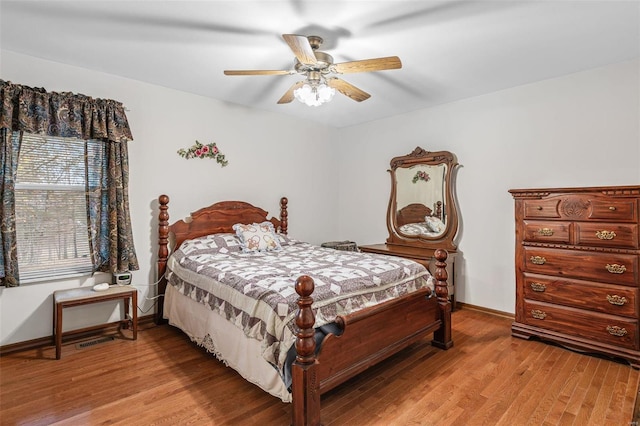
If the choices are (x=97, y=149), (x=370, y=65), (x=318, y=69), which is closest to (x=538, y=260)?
(x=370, y=65)

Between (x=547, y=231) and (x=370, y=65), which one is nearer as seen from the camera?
(x=370, y=65)

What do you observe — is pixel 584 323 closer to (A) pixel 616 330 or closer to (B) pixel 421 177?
(A) pixel 616 330

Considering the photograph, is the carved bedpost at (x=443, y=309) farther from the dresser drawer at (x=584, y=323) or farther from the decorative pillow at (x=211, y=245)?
the decorative pillow at (x=211, y=245)

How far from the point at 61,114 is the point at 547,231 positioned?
4.43 metres

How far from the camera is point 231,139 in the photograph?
419cm

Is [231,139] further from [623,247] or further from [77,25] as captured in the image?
[623,247]

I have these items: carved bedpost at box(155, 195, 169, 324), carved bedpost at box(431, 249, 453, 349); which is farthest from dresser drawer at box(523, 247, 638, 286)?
carved bedpost at box(155, 195, 169, 324)

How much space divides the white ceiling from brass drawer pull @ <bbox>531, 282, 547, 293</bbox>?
1.99m

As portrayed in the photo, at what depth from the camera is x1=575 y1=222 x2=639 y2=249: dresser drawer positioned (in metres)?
2.56

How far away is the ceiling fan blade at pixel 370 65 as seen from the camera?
223cm

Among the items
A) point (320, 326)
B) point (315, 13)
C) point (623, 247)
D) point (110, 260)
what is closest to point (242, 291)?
point (320, 326)

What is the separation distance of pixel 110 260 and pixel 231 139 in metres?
1.93

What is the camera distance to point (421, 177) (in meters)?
4.35

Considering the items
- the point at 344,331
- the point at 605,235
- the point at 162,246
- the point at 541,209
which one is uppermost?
the point at 541,209
